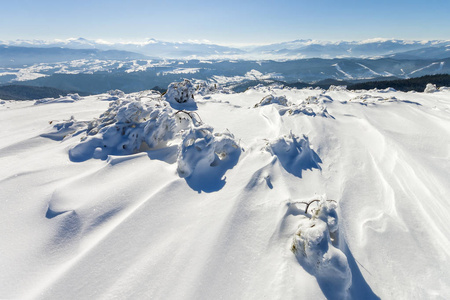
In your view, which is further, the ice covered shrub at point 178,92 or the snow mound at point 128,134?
the ice covered shrub at point 178,92

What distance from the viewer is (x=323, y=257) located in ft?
4.77

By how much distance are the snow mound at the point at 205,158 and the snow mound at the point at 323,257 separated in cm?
98

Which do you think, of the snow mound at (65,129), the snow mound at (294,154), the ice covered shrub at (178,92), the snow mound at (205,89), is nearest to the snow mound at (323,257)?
the snow mound at (294,154)

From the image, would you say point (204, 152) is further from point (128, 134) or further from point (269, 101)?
point (269, 101)

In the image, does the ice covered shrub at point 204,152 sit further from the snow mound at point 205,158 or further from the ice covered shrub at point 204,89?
the ice covered shrub at point 204,89

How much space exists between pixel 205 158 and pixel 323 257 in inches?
59.7

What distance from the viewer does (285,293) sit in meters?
1.35

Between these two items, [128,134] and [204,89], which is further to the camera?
[204,89]

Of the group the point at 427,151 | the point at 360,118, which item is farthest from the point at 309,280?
the point at 360,118

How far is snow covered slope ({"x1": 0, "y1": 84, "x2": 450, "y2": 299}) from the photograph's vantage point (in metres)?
1.41

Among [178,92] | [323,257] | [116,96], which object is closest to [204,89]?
[116,96]

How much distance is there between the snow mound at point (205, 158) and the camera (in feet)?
7.71

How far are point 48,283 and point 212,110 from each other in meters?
4.52

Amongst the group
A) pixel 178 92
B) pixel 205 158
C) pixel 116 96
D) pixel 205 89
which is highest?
pixel 178 92
